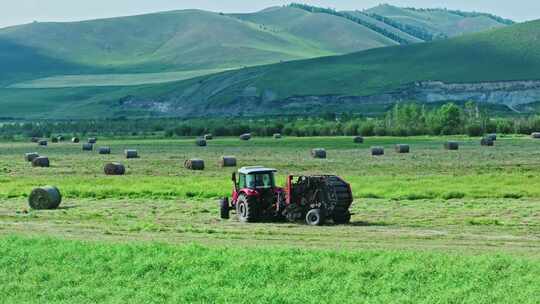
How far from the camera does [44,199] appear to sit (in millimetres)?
39281

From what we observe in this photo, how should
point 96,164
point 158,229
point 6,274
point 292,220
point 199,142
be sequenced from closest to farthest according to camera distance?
1. point 6,274
2. point 158,229
3. point 292,220
4. point 96,164
5. point 199,142

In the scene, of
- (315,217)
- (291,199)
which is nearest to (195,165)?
(291,199)

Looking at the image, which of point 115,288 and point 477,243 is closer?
point 115,288

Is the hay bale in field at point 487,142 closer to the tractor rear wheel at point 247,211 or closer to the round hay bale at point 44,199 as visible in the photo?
the round hay bale at point 44,199

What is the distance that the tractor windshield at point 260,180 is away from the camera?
117ft

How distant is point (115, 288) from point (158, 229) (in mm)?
9053

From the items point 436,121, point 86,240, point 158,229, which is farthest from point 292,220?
point 436,121

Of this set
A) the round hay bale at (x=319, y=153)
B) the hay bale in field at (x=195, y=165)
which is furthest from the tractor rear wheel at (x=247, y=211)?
the round hay bale at (x=319, y=153)

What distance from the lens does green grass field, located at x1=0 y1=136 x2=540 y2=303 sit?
859 inches

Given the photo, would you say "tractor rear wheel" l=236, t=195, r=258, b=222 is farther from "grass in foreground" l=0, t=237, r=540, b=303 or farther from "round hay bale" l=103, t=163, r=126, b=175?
"round hay bale" l=103, t=163, r=126, b=175

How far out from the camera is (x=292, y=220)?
3444 centimetres

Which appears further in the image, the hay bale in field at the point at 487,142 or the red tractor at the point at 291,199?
the hay bale in field at the point at 487,142

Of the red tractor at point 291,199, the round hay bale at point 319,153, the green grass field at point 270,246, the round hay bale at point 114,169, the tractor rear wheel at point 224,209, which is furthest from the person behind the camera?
the round hay bale at point 319,153

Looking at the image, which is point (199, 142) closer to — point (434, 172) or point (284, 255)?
point (434, 172)
